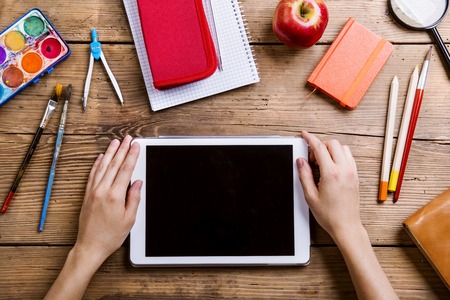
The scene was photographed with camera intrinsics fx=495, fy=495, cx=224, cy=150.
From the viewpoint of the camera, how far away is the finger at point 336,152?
3.17 ft

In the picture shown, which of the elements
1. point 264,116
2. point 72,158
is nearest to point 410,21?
point 264,116

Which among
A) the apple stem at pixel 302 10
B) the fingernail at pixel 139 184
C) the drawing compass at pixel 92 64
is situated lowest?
the fingernail at pixel 139 184

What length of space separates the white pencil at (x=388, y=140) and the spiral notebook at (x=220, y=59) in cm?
28

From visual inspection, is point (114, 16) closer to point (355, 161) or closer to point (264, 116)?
point (264, 116)

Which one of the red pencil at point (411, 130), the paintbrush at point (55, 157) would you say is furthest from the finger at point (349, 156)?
the paintbrush at point (55, 157)

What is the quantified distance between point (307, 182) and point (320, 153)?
0.20ft

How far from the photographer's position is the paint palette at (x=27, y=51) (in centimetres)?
99

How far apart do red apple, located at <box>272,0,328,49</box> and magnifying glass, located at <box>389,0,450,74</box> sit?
0.54ft

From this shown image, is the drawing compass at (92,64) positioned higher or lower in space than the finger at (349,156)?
higher

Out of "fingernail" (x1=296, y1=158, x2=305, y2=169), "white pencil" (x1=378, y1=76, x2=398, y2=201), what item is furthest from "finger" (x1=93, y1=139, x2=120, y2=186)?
"white pencil" (x1=378, y1=76, x2=398, y2=201)

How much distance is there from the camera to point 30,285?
0.99 m

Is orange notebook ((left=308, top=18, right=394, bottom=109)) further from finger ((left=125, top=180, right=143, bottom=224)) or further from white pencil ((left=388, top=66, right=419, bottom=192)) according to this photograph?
finger ((left=125, top=180, right=143, bottom=224))

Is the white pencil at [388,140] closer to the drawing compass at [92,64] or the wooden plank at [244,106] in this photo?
the wooden plank at [244,106]

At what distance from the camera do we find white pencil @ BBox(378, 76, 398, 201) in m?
1.00
